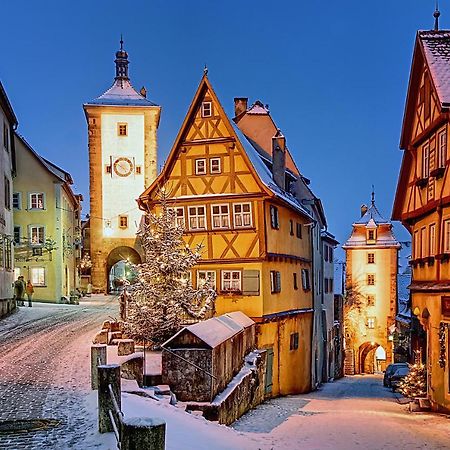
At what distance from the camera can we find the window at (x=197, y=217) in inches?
1017

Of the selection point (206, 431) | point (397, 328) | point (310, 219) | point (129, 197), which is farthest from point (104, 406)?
point (129, 197)

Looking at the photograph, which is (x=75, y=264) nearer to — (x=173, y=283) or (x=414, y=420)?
(x=173, y=283)

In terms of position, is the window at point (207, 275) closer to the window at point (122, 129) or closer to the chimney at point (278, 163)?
the chimney at point (278, 163)

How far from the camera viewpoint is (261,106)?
35.2 meters

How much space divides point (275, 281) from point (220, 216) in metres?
3.86

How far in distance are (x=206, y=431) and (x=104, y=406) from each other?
2.73m

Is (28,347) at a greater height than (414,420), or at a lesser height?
greater

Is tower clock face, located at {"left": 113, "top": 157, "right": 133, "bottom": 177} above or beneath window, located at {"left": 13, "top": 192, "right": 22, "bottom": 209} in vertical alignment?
above

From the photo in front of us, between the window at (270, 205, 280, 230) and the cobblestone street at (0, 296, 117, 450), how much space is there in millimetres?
8825

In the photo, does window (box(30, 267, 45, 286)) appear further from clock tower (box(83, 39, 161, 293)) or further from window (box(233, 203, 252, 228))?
window (box(233, 203, 252, 228))

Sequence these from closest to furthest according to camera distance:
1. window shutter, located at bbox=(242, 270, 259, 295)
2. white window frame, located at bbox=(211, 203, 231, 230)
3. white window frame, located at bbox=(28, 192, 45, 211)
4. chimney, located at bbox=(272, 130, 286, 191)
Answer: window shutter, located at bbox=(242, 270, 259, 295), white window frame, located at bbox=(211, 203, 231, 230), chimney, located at bbox=(272, 130, 286, 191), white window frame, located at bbox=(28, 192, 45, 211)

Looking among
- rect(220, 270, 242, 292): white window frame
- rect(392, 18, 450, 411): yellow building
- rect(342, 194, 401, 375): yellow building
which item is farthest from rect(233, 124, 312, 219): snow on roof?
rect(342, 194, 401, 375): yellow building

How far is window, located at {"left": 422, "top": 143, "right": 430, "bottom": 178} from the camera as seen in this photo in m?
20.6

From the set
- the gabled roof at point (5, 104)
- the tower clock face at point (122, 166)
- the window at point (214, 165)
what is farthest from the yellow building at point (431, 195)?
the tower clock face at point (122, 166)
